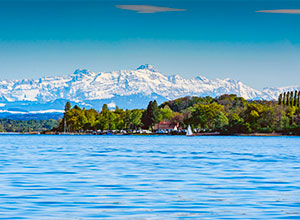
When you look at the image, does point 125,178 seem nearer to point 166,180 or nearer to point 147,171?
point 166,180

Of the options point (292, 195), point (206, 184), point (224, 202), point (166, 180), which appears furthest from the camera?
point (166, 180)

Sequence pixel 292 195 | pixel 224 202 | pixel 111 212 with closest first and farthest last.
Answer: pixel 111 212 < pixel 224 202 < pixel 292 195

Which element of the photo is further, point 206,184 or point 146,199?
point 206,184

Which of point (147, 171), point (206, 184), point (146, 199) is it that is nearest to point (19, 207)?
point (146, 199)

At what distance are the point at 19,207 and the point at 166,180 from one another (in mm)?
10432

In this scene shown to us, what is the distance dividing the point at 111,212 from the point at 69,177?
11.4m

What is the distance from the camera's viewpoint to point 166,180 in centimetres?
2772

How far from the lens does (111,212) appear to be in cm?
1775

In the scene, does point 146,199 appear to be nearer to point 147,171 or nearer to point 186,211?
point 186,211

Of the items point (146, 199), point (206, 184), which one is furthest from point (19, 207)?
point (206, 184)

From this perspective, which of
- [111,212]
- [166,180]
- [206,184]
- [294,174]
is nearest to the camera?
[111,212]

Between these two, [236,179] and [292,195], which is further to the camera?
[236,179]

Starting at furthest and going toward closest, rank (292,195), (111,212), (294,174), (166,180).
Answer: (294,174), (166,180), (292,195), (111,212)

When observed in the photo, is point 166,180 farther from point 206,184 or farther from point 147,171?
point 147,171
